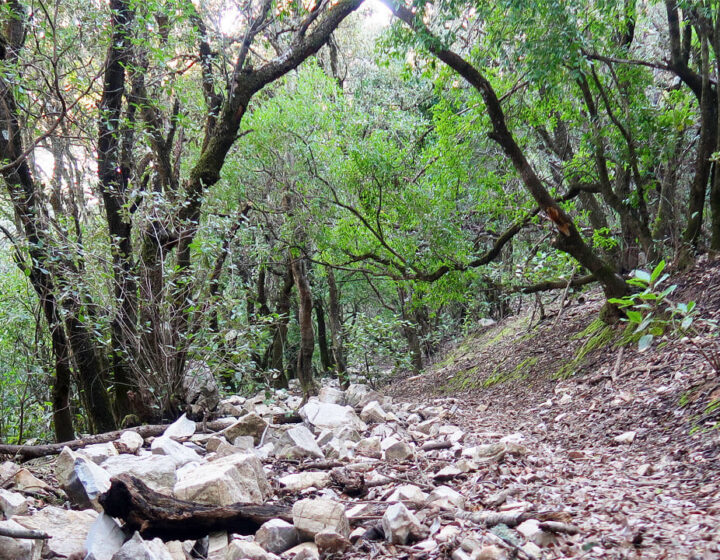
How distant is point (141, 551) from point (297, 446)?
6.73ft

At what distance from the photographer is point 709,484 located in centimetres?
241

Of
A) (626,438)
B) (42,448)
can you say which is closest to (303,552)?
(626,438)

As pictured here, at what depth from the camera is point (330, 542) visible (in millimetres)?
2201

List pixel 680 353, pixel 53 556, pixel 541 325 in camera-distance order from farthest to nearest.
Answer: pixel 541 325
pixel 680 353
pixel 53 556

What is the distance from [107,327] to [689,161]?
7.78m

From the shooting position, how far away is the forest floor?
2041 mm

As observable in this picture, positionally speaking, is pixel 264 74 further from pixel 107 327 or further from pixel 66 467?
pixel 66 467

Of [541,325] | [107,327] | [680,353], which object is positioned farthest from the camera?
[541,325]

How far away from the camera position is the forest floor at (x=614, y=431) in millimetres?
2041

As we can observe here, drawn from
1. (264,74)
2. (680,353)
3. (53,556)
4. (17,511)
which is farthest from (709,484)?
(264,74)

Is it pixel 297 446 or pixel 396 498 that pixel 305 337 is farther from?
pixel 396 498

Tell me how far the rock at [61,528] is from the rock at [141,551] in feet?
1.04

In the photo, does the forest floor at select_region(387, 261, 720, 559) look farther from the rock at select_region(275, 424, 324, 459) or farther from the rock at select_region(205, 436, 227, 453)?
the rock at select_region(205, 436, 227, 453)

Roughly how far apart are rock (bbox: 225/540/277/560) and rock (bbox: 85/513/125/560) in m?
0.42
